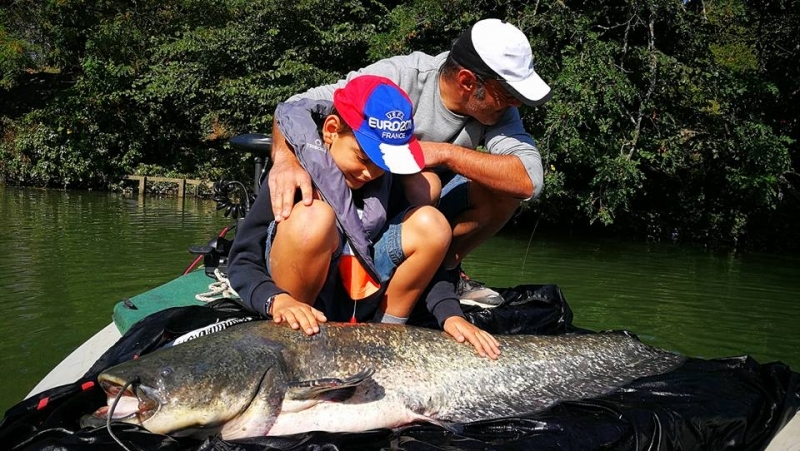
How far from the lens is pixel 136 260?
877 centimetres

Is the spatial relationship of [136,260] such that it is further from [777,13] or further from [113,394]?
[777,13]

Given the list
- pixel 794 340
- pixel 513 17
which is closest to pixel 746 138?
pixel 513 17

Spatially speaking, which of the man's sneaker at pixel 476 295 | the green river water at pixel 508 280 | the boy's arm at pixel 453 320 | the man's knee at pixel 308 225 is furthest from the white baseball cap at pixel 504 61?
the green river water at pixel 508 280

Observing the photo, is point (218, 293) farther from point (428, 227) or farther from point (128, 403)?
point (128, 403)

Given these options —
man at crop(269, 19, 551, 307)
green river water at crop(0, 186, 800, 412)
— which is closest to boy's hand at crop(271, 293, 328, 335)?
man at crop(269, 19, 551, 307)

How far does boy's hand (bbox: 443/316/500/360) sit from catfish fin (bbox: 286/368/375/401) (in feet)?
1.93

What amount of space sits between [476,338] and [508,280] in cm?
619

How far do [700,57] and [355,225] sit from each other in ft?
42.2

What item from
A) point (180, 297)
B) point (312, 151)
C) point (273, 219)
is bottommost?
point (180, 297)

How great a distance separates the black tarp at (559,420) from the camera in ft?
7.16

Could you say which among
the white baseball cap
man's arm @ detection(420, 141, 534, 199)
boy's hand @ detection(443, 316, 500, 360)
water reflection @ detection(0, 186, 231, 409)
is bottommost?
water reflection @ detection(0, 186, 231, 409)

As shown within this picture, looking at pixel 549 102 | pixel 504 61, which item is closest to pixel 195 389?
pixel 504 61

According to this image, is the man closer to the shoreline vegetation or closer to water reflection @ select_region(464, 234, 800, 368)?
water reflection @ select_region(464, 234, 800, 368)

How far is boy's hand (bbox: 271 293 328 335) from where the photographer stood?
2588 millimetres
